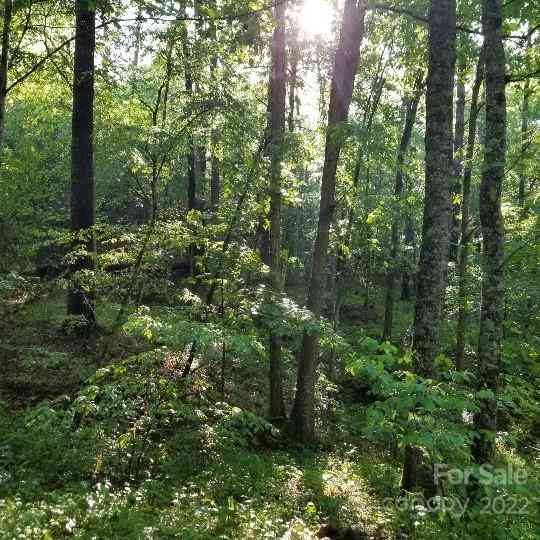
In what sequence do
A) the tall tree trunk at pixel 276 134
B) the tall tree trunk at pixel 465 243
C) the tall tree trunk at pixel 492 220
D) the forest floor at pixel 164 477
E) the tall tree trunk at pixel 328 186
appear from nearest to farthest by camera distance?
the forest floor at pixel 164 477, the tall tree trunk at pixel 492 220, the tall tree trunk at pixel 328 186, the tall tree trunk at pixel 276 134, the tall tree trunk at pixel 465 243

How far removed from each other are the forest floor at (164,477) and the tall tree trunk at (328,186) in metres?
0.79

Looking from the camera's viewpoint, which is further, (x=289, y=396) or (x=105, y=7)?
(x=289, y=396)

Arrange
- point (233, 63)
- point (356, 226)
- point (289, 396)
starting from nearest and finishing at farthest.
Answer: point (233, 63)
point (289, 396)
point (356, 226)

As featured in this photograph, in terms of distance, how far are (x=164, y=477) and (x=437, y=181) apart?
5.20 meters

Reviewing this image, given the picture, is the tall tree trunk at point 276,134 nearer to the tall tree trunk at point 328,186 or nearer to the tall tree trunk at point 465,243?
the tall tree trunk at point 328,186

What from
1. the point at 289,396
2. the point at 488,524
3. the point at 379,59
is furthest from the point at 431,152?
the point at 379,59

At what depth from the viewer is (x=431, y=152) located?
5945 millimetres

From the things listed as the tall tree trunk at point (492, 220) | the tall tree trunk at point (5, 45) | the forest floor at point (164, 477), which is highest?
the tall tree trunk at point (5, 45)

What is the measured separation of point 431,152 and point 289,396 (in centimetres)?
726

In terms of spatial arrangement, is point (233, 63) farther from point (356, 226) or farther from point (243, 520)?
point (243, 520)

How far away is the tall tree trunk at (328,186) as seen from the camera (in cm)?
856

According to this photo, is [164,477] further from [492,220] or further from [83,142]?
[83,142]

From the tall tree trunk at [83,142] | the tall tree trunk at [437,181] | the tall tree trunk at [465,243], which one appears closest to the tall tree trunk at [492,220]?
the tall tree trunk at [437,181]


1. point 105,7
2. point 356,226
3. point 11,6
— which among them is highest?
point 105,7
